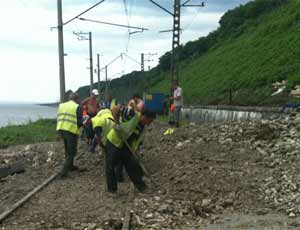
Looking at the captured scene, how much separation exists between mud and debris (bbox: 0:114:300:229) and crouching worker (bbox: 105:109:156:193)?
11.4 inches

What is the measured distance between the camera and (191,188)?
38.0 ft

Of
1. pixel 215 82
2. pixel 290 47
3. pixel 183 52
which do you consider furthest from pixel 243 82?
pixel 183 52

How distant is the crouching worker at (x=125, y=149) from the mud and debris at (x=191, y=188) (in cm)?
29

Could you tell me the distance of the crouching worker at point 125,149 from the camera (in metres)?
11.3

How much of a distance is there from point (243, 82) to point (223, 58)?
56.6ft

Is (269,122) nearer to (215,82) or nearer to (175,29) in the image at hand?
(175,29)

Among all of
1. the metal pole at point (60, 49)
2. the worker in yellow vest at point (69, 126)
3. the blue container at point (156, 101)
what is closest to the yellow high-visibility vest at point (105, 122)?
the worker in yellow vest at point (69, 126)

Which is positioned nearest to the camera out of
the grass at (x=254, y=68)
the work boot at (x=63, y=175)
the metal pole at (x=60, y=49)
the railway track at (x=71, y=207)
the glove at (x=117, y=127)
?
the railway track at (x=71, y=207)

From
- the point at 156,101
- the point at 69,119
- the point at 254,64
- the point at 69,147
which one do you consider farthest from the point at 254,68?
the point at 69,147

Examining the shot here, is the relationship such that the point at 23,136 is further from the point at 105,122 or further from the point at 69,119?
the point at 105,122

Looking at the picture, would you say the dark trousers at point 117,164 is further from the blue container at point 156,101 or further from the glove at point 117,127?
the blue container at point 156,101

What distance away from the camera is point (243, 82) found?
109 ft

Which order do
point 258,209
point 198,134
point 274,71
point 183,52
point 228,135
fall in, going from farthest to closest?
point 183,52, point 274,71, point 198,134, point 228,135, point 258,209

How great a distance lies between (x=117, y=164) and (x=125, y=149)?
0.38 m
